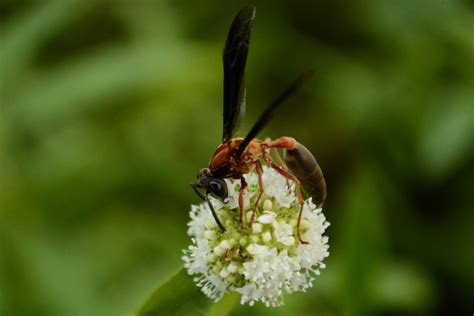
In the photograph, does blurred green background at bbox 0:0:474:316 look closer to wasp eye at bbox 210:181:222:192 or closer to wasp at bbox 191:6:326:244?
wasp at bbox 191:6:326:244

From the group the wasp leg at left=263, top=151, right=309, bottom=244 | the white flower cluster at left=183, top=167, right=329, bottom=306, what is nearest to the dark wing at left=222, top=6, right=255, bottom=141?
the wasp leg at left=263, top=151, right=309, bottom=244

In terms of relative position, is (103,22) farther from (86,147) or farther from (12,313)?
(12,313)

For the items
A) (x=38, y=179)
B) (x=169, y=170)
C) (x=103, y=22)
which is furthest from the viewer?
(x=103, y=22)

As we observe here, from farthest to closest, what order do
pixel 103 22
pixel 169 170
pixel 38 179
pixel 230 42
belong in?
1. pixel 103 22
2. pixel 169 170
3. pixel 38 179
4. pixel 230 42

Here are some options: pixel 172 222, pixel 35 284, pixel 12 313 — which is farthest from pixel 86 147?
pixel 12 313

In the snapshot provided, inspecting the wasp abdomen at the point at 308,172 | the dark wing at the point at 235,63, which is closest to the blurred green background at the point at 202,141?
the wasp abdomen at the point at 308,172

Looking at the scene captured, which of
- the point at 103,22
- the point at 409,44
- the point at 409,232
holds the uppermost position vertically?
the point at 103,22
